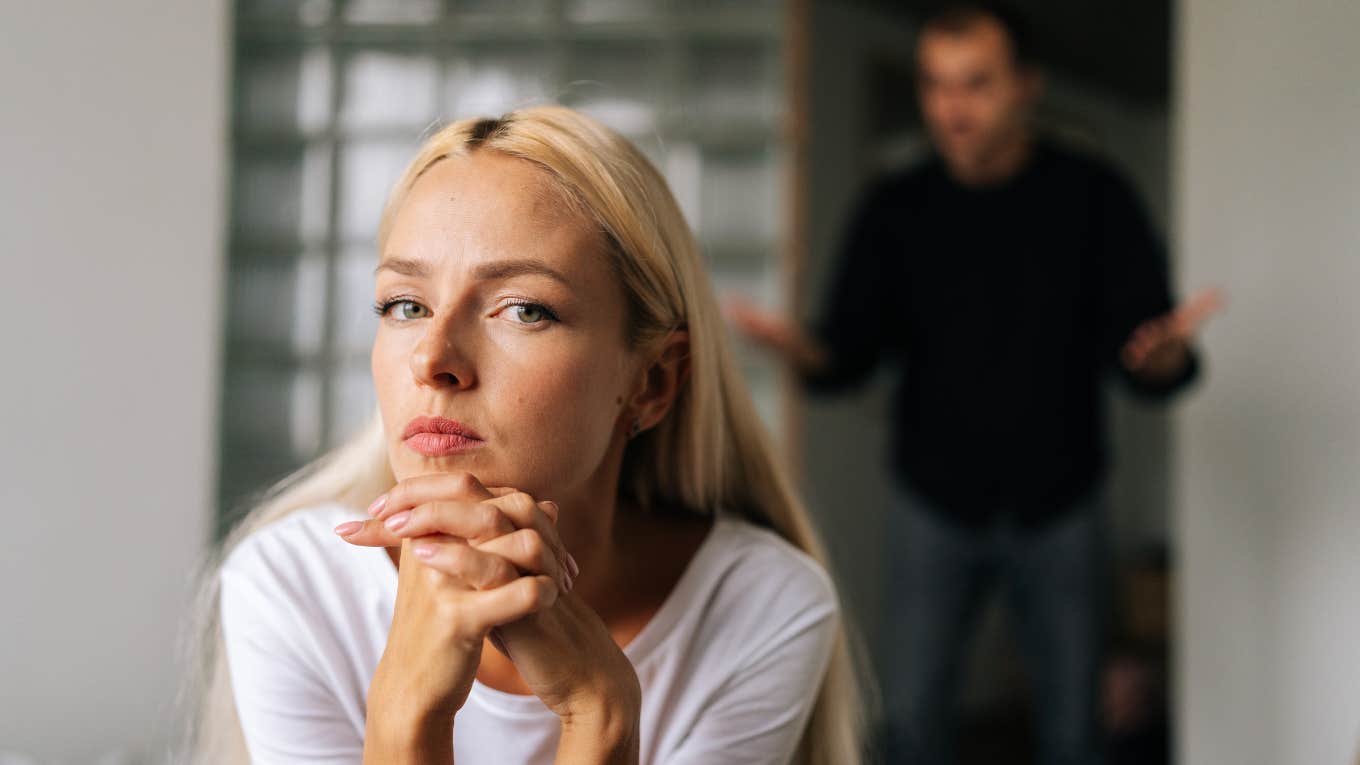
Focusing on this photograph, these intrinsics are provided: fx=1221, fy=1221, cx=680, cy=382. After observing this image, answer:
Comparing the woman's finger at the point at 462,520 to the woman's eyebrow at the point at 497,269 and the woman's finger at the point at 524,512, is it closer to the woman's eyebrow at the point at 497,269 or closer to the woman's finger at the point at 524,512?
the woman's finger at the point at 524,512

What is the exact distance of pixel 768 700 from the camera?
Answer: 1153mm

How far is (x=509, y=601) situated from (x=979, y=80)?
69.9 inches

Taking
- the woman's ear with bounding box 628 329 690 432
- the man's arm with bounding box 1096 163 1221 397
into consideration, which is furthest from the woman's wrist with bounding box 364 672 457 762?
the man's arm with bounding box 1096 163 1221 397

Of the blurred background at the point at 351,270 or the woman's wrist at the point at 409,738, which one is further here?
the blurred background at the point at 351,270

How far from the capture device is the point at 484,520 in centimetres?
87

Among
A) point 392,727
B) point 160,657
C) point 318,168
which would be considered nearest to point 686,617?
point 392,727

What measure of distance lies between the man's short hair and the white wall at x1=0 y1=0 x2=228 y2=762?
157cm

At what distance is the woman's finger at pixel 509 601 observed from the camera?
0.86 meters

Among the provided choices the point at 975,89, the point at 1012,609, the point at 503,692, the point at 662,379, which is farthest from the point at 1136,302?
the point at 503,692

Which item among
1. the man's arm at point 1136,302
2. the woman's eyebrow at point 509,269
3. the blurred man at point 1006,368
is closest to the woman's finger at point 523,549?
the woman's eyebrow at point 509,269

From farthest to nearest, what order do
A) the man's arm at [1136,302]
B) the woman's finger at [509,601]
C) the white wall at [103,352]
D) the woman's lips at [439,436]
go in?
the white wall at [103,352]
the man's arm at [1136,302]
the woman's lips at [439,436]
the woman's finger at [509,601]

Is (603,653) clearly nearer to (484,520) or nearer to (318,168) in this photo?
(484,520)

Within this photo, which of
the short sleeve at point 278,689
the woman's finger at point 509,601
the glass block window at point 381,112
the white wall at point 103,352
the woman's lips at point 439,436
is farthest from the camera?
the glass block window at point 381,112

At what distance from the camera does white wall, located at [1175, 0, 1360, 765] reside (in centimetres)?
234
